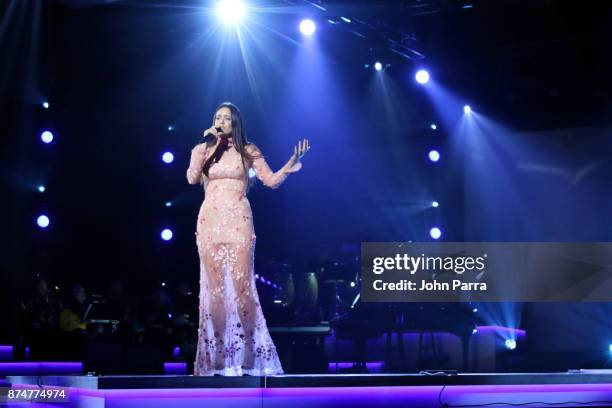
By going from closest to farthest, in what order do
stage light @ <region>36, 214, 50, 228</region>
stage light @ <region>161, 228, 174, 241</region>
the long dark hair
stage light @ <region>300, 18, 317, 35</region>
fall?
the long dark hair < stage light @ <region>300, 18, 317, 35</region> < stage light @ <region>36, 214, 50, 228</region> < stage light @ <region>161, 228, 174, 241</region>

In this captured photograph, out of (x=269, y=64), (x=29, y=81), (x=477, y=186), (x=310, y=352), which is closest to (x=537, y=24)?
(x=477, y=186)

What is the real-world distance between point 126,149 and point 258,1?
3.11 m

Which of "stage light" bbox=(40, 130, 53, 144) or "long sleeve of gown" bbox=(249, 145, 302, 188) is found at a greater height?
"stage light" bbox=(40, 130, 53, 144)

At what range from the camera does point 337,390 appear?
4980 mm

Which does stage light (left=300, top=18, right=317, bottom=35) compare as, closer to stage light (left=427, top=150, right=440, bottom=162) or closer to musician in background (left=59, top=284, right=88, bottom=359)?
stage light (left=427, top=150, right=440, bottom=162)

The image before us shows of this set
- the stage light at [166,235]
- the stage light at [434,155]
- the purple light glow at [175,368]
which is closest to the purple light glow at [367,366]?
the purple light glow at [175,368]

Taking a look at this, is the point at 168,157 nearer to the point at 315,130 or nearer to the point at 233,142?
the point at 315,130

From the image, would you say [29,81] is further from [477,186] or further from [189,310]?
[477,186]

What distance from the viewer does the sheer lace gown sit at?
5258 mm

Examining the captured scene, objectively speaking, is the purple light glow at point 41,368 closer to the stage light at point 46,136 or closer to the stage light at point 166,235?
the stage light at point 166,235

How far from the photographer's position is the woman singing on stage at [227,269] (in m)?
5.26

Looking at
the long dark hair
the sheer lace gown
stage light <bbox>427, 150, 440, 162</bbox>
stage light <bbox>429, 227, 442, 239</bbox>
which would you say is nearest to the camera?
the sheer lace gown

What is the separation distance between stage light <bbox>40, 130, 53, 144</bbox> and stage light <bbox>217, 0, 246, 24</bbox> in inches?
110

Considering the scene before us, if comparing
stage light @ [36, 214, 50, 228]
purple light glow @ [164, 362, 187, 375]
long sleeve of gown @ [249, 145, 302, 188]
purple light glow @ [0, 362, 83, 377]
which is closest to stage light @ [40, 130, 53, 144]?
stage light @ [36, 214, 50, 228]
